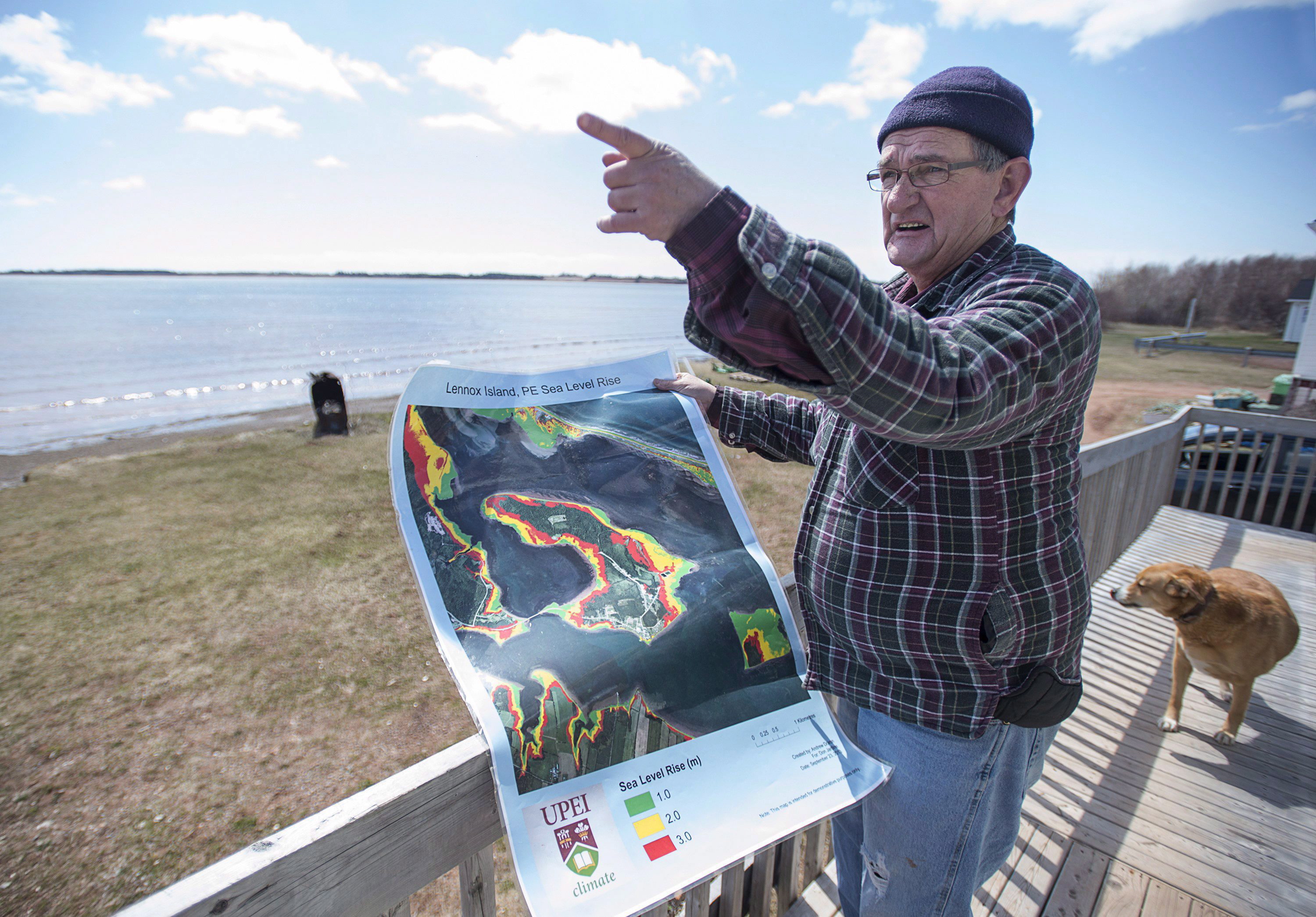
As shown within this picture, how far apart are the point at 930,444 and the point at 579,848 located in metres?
0.88

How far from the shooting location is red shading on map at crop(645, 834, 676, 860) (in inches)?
45.3

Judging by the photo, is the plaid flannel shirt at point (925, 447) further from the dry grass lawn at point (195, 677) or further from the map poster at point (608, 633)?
the dry grass lawn at point (195, 677)

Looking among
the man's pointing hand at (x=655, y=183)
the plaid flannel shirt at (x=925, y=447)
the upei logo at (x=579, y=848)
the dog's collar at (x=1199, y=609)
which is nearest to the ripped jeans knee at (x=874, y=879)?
the plaid flannel shirt at (x=925, y=447)

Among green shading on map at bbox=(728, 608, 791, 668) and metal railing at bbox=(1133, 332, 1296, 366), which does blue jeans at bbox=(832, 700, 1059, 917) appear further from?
metal railing at bbox=(1133, 332, 1296, 366)

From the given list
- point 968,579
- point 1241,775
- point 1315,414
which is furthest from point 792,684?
point 1315,414

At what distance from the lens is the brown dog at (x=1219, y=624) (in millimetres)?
3102

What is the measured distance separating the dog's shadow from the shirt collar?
310 cm

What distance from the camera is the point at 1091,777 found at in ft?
9.61

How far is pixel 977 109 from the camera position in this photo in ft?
3.98

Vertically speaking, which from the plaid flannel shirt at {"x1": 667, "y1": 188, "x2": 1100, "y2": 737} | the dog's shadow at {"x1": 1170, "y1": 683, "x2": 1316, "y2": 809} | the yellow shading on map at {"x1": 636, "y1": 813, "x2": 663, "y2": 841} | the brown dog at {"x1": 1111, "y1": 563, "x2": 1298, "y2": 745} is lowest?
the dog's shadow at {"x1": 1170, "y1": 683, "x2": 1316, "y2": 809}

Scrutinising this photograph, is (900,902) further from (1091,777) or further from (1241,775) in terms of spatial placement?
(1241,775)

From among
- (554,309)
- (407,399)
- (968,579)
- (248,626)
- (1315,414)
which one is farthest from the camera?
(554,309)

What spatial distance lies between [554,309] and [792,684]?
10883 cm

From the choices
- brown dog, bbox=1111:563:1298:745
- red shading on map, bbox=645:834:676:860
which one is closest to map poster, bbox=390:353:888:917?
red shading on map, bbox=645:834:676:860
